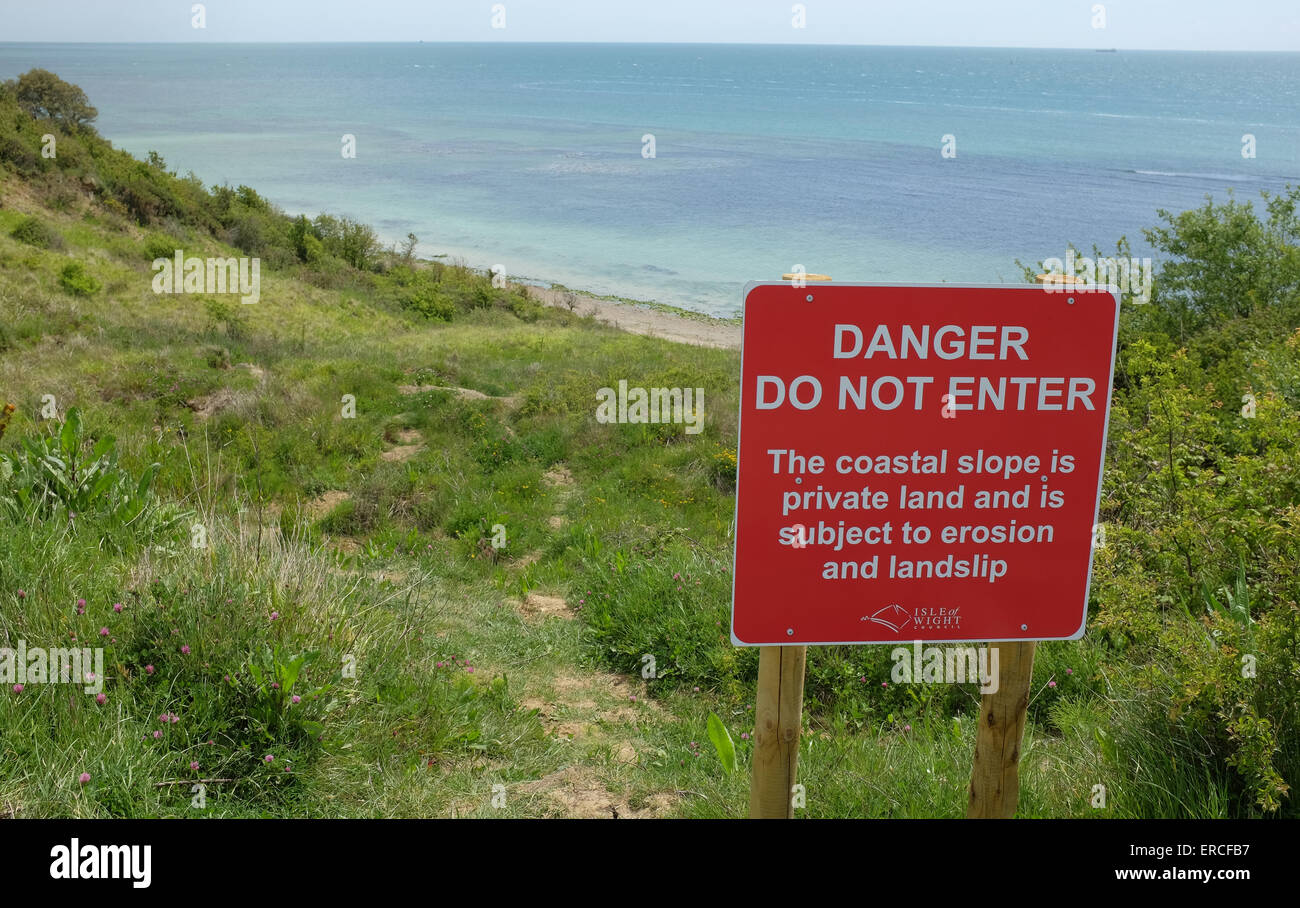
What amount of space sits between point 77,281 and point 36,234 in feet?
18.3

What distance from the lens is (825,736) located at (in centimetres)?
435

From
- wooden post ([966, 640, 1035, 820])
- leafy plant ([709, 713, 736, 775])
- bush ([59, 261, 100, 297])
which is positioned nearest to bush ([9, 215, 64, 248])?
bush ([59, 261, 100, 297])

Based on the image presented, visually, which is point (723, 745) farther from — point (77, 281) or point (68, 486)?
point (77, 281)

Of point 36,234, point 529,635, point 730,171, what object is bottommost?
point 529,635

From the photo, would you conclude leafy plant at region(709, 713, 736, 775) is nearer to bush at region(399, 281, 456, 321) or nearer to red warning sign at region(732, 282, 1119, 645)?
red warning sign at region(732, 282, 1119, 645)

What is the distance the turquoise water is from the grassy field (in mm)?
7617

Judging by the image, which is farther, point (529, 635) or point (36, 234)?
point (36, 234)

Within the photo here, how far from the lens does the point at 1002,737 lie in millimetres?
2514

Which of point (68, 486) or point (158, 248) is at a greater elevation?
point (158, 248)

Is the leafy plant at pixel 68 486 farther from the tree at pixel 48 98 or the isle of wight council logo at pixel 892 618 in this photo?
the tree at pixel 48 98

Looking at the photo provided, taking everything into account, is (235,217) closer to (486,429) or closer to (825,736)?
(486,429)

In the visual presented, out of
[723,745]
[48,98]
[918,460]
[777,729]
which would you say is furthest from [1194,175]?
[777,729]

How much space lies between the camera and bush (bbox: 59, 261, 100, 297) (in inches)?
843

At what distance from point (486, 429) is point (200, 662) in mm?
8121
